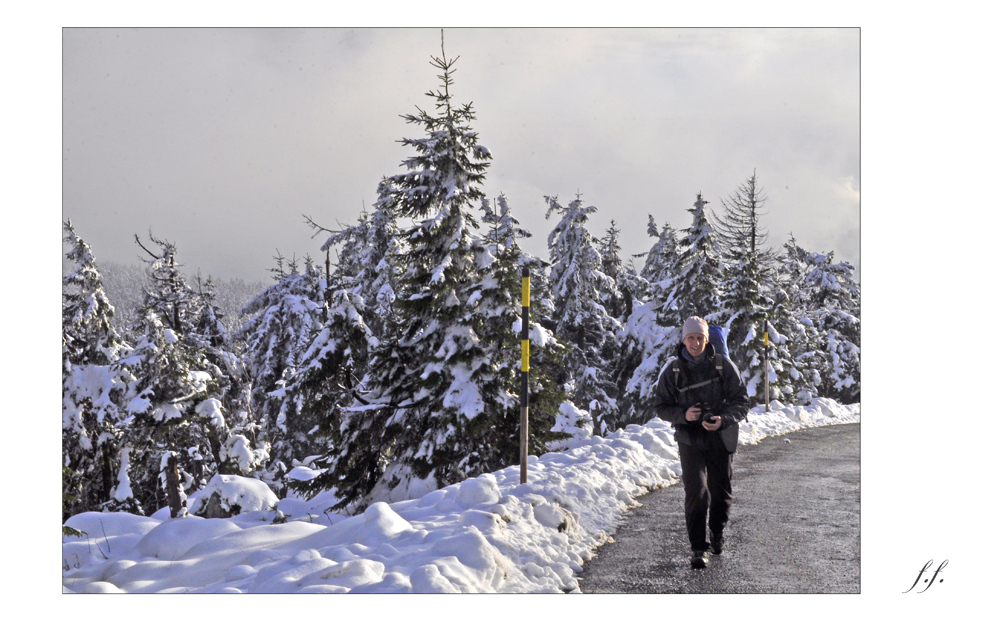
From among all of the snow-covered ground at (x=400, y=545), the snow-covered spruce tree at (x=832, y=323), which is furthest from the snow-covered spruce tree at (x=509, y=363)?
the snow-covered spruce tree at (x=832, y=323)

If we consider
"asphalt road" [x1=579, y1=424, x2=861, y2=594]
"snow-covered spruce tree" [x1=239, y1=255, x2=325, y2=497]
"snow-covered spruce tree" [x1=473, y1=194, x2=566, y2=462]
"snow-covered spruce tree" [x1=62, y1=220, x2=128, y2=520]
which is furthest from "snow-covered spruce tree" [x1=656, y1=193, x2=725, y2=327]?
"snow-covered spruce tree" [x1=62, y1=220, x2=128, y2=520]

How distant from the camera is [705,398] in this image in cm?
588

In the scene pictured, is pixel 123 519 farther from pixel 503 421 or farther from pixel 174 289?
pixel 174 289

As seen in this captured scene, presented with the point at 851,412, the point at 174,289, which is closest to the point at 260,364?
the point at 174,289

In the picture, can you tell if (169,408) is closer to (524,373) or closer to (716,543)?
(524,373)

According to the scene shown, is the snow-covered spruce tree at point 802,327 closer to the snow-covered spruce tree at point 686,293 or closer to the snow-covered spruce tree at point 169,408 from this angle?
the snow-covered spruce tree at point 686,293

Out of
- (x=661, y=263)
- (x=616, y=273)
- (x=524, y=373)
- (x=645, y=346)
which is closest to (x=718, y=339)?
(x=524, y=373)

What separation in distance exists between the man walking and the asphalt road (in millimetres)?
345

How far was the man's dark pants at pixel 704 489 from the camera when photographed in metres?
5.79

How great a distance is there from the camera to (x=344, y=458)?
1401 centimetres

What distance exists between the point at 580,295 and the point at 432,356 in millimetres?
16536

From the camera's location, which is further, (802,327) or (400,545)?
(802,327)
